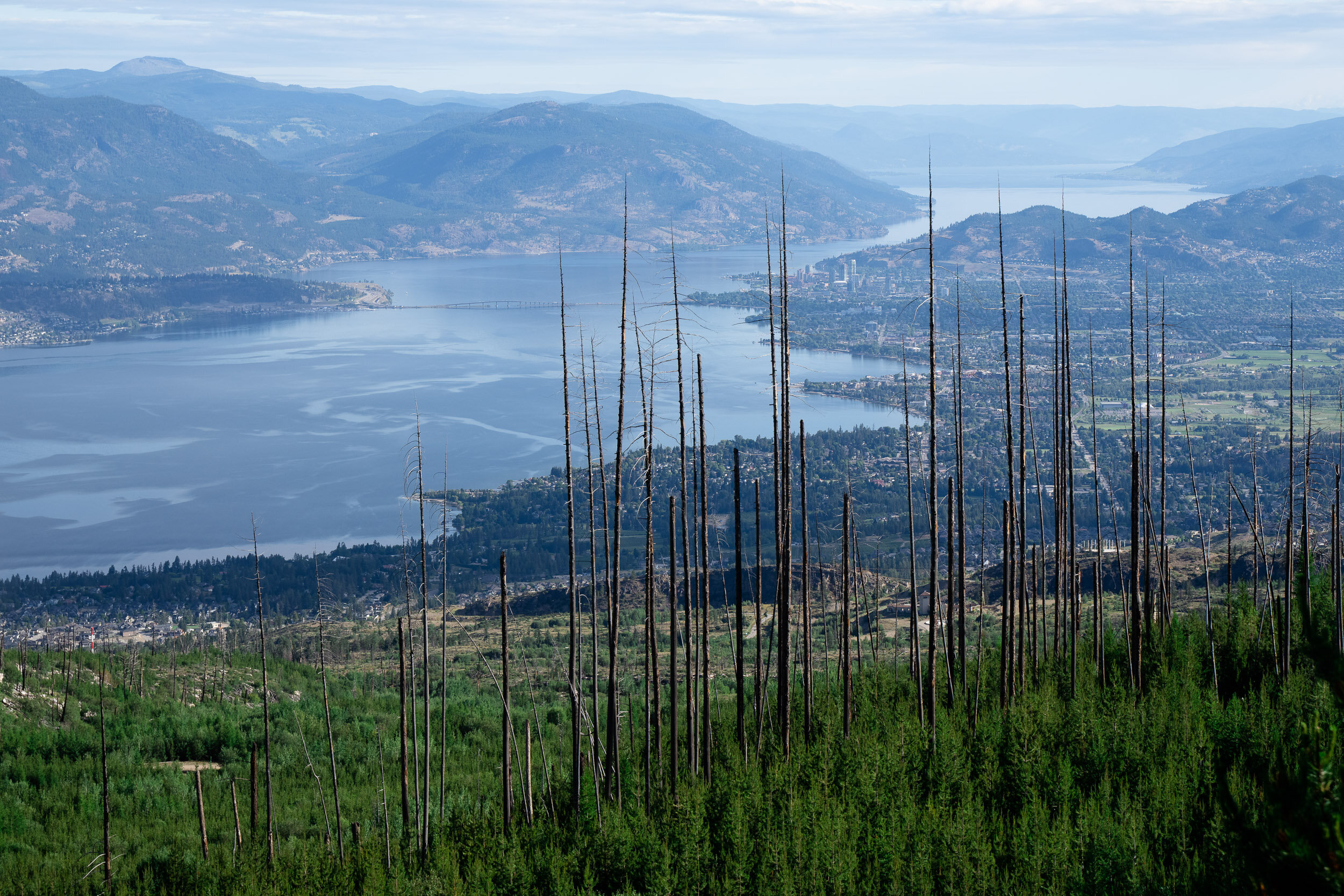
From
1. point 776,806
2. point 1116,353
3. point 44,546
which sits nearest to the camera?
point 776,806

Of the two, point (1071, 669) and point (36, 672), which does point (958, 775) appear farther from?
point (36, 672)

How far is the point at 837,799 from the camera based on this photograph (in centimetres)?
1007

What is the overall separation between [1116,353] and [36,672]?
73813mm

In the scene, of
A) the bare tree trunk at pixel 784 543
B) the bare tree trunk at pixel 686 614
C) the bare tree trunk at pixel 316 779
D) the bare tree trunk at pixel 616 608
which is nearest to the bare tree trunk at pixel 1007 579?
the bare tree trunk at pixel 784 543

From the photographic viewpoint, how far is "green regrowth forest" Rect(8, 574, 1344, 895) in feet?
25.7

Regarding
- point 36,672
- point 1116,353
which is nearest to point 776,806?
point 36,672

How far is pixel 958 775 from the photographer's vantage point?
1020 cm

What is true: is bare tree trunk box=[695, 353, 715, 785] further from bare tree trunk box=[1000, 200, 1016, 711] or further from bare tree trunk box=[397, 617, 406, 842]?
bare tree trunk box=[397, 617, 406, 842]

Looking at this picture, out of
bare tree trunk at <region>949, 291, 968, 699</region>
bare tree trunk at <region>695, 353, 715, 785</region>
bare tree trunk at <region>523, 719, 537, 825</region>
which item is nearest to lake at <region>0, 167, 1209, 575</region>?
bare tree trunk at <region>949, 291, 968, 699</region>

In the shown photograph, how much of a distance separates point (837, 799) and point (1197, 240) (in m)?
130

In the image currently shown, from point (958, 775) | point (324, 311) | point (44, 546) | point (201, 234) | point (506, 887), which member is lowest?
point (44, 546)

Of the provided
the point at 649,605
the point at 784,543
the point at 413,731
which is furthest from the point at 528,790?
the point at 413,731

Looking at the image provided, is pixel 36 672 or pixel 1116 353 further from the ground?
pixel 1116 353

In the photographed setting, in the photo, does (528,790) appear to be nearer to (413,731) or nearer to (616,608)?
(616,608)
